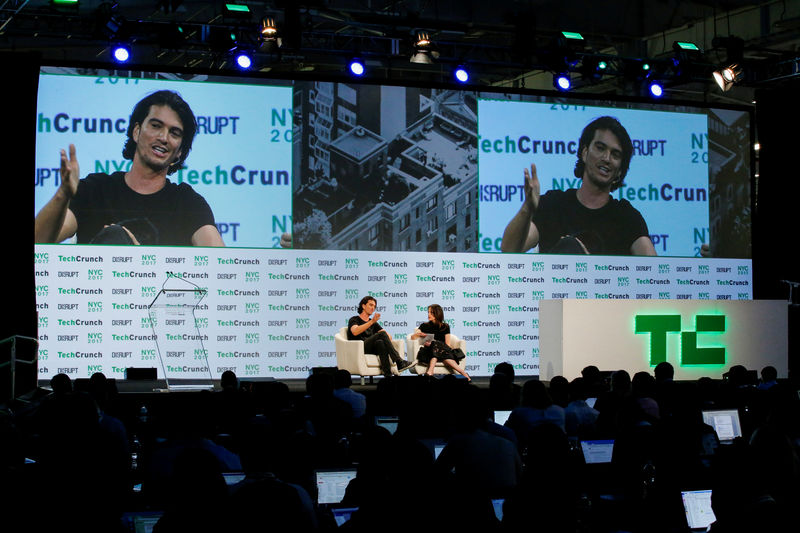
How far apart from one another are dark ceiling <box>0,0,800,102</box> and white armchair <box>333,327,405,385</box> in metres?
3.11

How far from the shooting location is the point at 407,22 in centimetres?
1063

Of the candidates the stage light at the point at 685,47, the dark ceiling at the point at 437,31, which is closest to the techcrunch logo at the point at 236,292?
the dark ceiling at the point at 437,31

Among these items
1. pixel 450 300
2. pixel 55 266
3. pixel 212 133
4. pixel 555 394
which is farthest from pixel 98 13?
pixel 555 394

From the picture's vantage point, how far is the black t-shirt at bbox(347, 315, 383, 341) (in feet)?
33.8

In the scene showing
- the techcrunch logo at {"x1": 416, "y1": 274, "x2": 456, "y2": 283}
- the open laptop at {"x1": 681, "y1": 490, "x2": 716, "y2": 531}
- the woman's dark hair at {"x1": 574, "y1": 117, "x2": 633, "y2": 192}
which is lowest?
the open laptop at {"x1": 681, "y1": 490, "x2": 716, "y2": 531}

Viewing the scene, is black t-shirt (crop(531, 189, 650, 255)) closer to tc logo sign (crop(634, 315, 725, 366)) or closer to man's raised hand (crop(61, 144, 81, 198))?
tc logo sign (crop(634, 315, 725, 366))

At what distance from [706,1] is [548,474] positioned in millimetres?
10988

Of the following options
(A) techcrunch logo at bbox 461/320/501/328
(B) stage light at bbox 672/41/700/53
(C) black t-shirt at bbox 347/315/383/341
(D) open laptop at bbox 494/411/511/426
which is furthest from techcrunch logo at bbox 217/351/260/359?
(B) stage light at bbox 672/41/700/53

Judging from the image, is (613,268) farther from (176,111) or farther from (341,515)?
(341,515)

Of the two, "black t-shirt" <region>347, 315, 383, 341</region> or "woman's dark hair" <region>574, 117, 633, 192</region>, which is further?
"woman's dark hair" <region>574, 117, 633, 192</region>

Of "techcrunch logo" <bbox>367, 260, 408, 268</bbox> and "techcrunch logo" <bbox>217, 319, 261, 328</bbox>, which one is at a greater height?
"techcrunch logo" <bbox>367, 260, 408, 268</bbox>

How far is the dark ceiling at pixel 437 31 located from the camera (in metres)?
10.2

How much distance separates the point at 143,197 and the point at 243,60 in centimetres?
181

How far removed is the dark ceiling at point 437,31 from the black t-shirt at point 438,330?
297 cm
